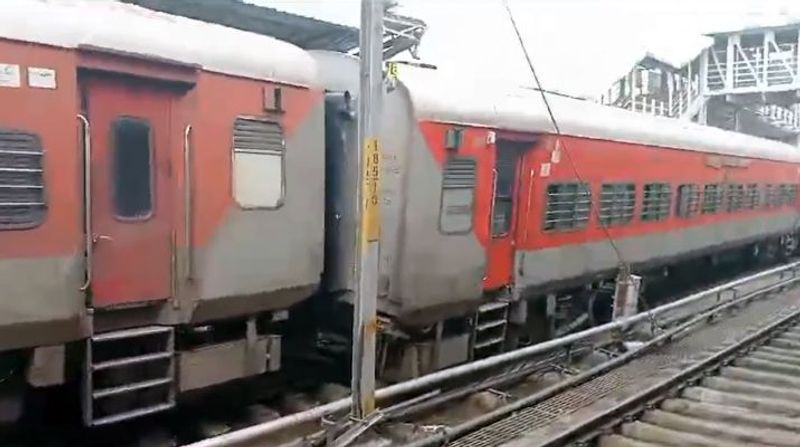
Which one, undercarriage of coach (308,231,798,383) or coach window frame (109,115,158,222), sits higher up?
coach window frame (109,115,158,222)

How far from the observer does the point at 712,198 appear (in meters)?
13.9

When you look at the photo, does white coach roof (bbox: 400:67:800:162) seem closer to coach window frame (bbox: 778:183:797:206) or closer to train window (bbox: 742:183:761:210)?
train window (bbox: 742:183:761:210)

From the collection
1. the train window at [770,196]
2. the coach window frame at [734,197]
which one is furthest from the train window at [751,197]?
the train window at [770,196]

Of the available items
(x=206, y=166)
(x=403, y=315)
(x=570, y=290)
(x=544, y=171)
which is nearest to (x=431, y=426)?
(x=403, y=315)

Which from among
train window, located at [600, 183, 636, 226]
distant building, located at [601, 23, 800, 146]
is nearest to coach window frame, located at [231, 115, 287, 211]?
train window, located at [600, 183, 636, 226]

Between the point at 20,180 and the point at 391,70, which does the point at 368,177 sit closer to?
the point at 20,180

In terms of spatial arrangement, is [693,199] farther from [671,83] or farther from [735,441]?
[671,83]

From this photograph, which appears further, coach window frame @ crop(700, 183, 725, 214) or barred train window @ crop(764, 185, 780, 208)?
barred train window @ crop(764, 185, 780, 208)

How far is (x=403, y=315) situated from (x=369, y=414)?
1.79 meters

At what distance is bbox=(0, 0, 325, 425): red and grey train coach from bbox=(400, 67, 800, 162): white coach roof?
1.01 metres

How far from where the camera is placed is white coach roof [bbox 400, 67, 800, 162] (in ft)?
22.4

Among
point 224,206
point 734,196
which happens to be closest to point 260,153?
point 224,206

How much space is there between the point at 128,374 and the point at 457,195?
3178 mm

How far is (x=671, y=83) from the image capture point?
31.3m
